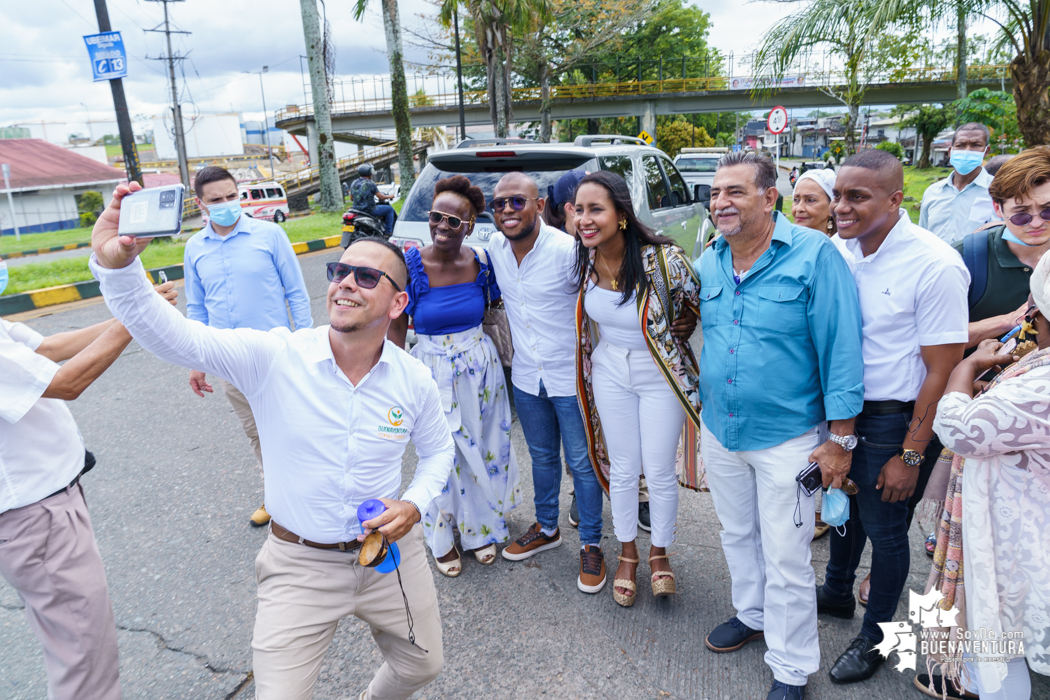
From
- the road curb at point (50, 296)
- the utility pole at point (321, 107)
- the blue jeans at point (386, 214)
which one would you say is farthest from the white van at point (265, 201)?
the blue jeans at point (386, 214)

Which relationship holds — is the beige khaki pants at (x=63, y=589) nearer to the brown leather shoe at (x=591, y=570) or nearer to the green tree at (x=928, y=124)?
the brown leather shoe at (x=591, y=570)

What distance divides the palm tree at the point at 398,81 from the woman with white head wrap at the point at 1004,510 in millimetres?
17166

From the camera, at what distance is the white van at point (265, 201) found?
85.2ft

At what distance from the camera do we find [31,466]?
196 centimetres

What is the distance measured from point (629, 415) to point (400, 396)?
123cm

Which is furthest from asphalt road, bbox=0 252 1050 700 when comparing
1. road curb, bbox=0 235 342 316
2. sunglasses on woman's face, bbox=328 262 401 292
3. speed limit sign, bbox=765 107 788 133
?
speed limit sign, bbox=765 107 788 133

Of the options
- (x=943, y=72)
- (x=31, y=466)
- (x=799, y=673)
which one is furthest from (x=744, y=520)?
(x=943, y=72)

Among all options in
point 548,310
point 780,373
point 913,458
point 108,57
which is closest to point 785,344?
point 780,373

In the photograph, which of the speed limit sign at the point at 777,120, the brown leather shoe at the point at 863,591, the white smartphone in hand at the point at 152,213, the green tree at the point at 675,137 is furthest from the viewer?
the green tree at the point at 675,137

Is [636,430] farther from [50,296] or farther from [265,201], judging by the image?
[265,201]

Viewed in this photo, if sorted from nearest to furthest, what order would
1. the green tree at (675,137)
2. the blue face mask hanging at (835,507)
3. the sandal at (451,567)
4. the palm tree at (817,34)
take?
the blue face mask hanging at (835,507)
the sandal at (451,567)
the palm tree at (817,34)
the green tree at (675,137)

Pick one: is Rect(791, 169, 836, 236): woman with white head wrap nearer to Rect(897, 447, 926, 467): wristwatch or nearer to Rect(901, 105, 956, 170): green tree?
Rect(897, 447, 926, 467): wristwatch

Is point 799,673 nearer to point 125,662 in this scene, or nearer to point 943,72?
point 125,662

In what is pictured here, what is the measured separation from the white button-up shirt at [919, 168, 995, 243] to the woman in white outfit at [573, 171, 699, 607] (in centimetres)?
249
